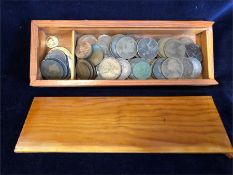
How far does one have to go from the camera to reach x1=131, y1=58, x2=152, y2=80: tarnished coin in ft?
3.65

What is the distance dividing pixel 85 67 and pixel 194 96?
0.42 metres

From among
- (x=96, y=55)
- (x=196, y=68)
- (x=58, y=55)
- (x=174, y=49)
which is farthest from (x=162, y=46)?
(x=58, y=55)

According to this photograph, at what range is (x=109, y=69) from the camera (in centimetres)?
110

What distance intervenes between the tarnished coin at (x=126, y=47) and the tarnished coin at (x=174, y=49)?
4.9 inches

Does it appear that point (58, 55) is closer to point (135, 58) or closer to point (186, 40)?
point (135, 58)

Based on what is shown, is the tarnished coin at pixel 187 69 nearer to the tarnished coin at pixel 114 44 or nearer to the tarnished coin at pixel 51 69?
the tarnished coin at pixel 114 44

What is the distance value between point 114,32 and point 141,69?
179 mm

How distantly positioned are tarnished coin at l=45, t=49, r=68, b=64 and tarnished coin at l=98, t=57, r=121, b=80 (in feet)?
0.45

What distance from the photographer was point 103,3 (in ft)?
4.04

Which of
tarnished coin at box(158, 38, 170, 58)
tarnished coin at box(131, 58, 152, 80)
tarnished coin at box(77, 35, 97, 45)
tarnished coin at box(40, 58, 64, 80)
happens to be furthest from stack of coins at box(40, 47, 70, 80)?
tarnished coin at box(158, 38, 170, 58)

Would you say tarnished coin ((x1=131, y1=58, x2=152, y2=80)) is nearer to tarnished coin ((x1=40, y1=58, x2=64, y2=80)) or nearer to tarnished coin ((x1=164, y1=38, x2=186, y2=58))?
tarnished coin ((x1=164, y1=38, x2=186, y2=58))

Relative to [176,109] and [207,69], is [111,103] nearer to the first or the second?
[176,109]

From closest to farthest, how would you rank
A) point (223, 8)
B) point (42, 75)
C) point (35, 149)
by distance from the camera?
point (35, 149), point (42, 75), point (223, 8)
